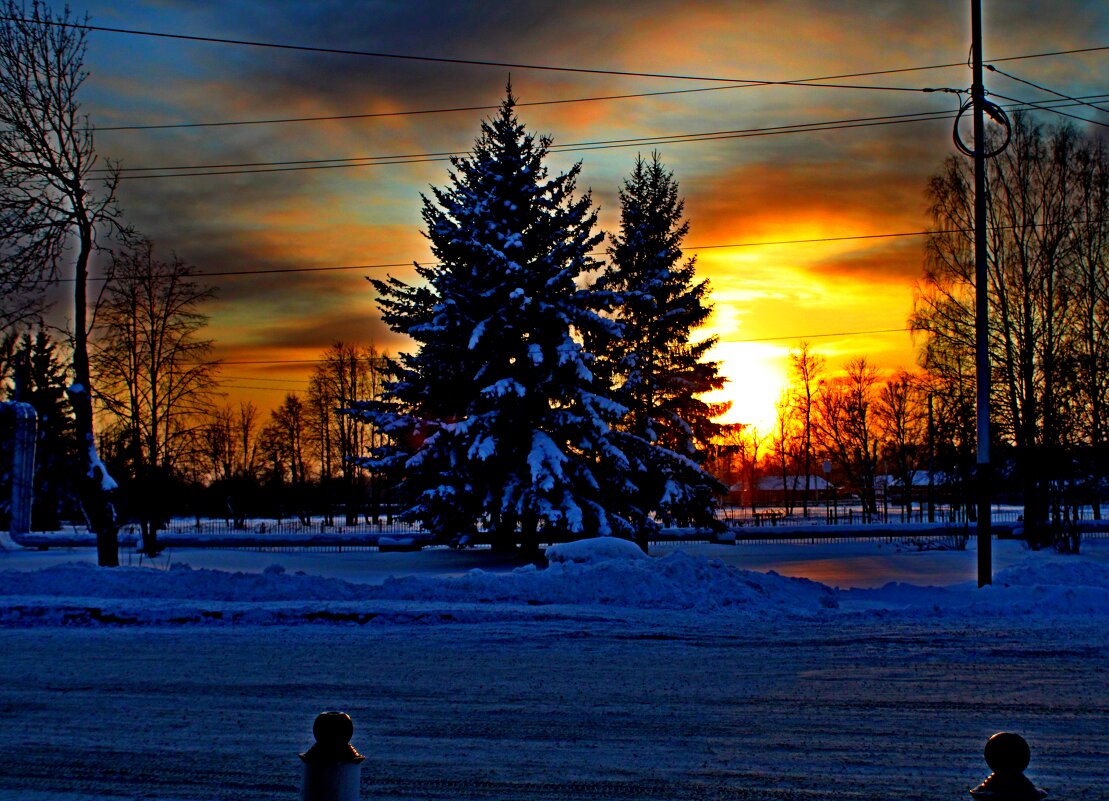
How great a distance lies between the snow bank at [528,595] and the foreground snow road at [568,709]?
4.38 ft

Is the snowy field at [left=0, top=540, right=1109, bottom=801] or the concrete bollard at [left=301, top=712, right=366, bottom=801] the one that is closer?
the concrete bollard at [left=301, top=712, right=366, bottom=801]

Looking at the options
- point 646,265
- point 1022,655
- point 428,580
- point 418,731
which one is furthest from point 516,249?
point 418,731

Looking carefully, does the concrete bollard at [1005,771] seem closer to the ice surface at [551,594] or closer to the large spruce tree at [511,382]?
the ice surface at [551,594]

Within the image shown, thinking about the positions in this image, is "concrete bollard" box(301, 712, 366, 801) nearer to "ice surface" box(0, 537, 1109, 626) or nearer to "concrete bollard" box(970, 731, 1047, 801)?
"concrete bollard" box(970, 731, 1047, 801)

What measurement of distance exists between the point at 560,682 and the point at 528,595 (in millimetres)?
6693

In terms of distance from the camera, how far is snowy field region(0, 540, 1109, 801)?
6398 millimetres

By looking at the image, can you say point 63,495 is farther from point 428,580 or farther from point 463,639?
point 463,639

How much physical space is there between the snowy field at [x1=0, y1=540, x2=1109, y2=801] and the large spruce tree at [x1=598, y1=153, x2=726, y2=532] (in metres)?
15.7

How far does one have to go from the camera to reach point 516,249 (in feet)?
92.7

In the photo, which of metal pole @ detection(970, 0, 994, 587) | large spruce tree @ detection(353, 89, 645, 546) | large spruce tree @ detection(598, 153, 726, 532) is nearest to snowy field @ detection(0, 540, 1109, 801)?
metal pole @ detection(970, 0, 994, 587)

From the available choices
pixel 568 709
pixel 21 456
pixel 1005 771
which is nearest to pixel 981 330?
pixel 568 709

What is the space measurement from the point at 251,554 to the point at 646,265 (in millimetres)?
17611

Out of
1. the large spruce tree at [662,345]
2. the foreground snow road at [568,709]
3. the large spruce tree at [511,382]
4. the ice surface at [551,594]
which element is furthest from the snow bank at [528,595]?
the large spruce tree at [662,345]

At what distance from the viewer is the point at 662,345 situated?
34.8 metres
